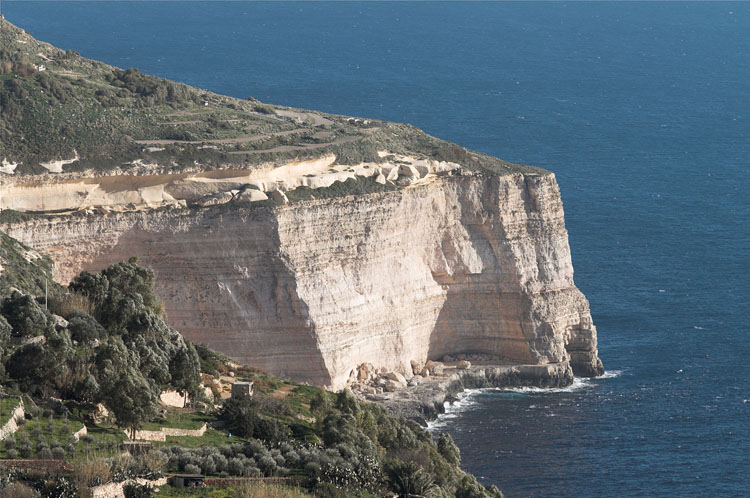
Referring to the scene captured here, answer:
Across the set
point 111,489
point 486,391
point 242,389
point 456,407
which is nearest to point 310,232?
point 456,407

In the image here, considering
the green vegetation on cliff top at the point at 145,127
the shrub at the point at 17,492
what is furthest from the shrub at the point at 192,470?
the green vegetation on cliff top at the point at 145,127

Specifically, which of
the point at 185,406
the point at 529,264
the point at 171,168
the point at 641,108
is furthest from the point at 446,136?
the point at 185,406

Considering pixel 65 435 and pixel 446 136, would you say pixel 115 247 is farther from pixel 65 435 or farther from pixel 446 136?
pixel 446 136

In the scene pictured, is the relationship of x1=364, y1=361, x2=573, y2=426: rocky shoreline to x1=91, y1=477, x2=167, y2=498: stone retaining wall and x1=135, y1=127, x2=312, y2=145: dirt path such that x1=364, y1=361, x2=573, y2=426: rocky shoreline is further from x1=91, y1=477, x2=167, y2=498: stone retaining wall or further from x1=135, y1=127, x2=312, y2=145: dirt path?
x1=91, y1=477, x2=167, y2=498: stone retaining wall

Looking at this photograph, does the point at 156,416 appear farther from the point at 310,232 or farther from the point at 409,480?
the point at 310,232

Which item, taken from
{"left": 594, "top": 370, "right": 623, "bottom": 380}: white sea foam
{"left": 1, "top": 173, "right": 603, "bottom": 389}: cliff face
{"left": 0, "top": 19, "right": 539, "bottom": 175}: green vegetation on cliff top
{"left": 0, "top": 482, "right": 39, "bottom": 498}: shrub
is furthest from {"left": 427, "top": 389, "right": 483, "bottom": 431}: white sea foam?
{"left": 0, "top": 482, "right": 39, "bottom": 498}: shrub
